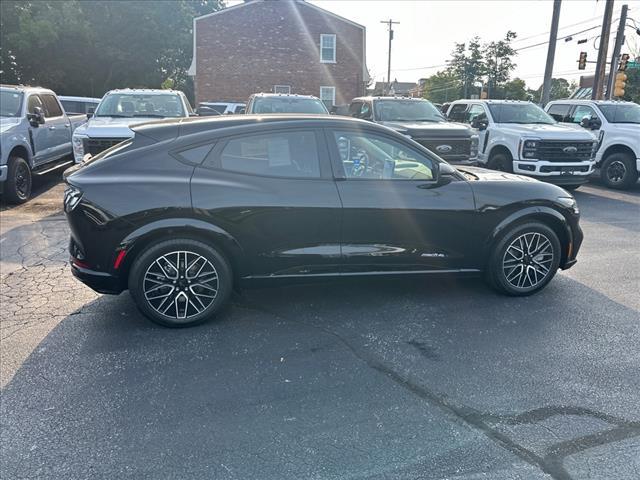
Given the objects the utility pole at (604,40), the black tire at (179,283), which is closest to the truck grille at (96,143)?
the black tire at (179,283)

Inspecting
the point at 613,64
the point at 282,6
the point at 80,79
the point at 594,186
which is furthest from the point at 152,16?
the point at 594,186

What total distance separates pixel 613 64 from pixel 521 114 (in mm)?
13468

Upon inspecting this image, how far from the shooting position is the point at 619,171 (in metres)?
12.0

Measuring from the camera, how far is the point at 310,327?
4.29 meters

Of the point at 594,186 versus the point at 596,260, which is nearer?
the point at 596,260

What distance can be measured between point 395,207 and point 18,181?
7791 millimetres

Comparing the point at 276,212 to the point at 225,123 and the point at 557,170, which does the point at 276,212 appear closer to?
the point at 225,123

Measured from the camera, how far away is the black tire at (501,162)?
10930 millimetres

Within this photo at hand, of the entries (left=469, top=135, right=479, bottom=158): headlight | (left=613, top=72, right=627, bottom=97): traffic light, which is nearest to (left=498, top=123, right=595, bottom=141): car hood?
(left=469, top=135, right=479, bottom=158): headlight

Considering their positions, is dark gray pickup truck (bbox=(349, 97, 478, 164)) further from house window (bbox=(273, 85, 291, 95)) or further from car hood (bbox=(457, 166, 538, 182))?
house window (bbox=(273, 85, 291, 95))

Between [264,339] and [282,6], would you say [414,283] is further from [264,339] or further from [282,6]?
[282,6]

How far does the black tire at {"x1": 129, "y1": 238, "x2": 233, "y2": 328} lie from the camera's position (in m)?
4.11

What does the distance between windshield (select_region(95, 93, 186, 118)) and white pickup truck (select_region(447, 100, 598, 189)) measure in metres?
6.76

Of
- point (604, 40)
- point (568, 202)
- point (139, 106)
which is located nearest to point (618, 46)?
point (604, 40)
